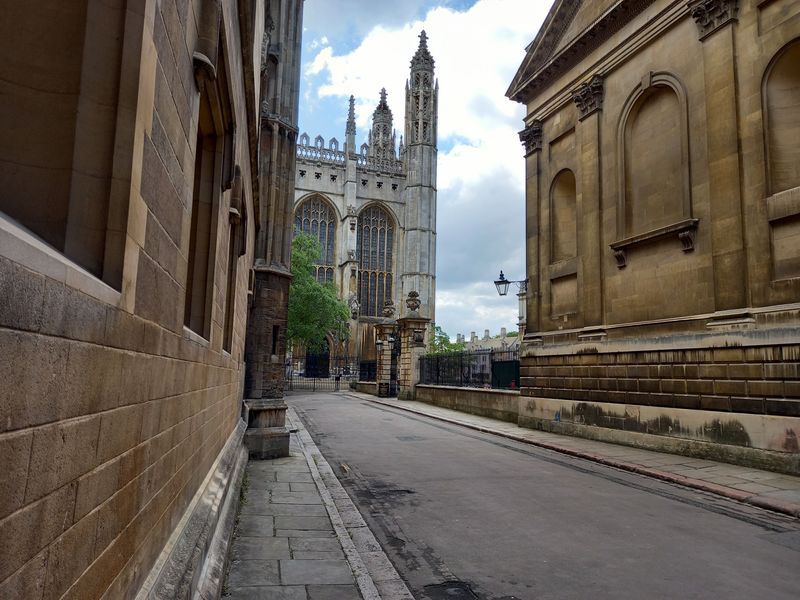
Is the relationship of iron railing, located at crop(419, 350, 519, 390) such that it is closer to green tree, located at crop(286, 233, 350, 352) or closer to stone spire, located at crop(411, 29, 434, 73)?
green tree, located at crop(286, 233, 350, 352)

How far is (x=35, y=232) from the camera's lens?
1547mm

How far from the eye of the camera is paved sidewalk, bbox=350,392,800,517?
7.46 m

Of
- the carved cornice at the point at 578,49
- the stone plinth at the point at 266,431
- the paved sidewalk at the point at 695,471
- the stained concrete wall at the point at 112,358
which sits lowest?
the paved sidewalk at the point at 695,471

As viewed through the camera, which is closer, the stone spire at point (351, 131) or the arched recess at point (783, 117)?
the arched recess at point (783, 117)

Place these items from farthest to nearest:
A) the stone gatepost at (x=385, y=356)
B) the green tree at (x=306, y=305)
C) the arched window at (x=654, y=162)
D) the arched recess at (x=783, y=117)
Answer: the green tree at (x=306, y=305) < the stone gatepost at (x=385, y=356) < the arched window at (x=654, y=162) < the arched recess at (x=783, y=117)

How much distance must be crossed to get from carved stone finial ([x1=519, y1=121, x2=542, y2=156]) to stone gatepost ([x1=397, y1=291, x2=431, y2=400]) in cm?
1182

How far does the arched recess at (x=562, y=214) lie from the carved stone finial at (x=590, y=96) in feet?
6.28

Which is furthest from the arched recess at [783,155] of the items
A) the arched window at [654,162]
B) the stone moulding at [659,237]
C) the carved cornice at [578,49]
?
the carved cornice at [578,49]

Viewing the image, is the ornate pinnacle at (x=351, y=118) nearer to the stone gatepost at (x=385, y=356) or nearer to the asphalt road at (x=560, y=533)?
the stone gatepost at (x=385, y=356)

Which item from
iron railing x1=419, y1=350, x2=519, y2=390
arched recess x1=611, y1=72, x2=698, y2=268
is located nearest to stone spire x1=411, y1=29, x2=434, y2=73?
iron railing x1=419, y1=350, x2=519, y2=390

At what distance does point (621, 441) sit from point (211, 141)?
11385 mm

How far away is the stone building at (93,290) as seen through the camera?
1.21 m

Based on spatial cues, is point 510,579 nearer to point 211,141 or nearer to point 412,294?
point 211,141

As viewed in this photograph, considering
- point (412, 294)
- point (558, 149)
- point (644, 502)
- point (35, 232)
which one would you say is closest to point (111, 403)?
point (35, 232)
